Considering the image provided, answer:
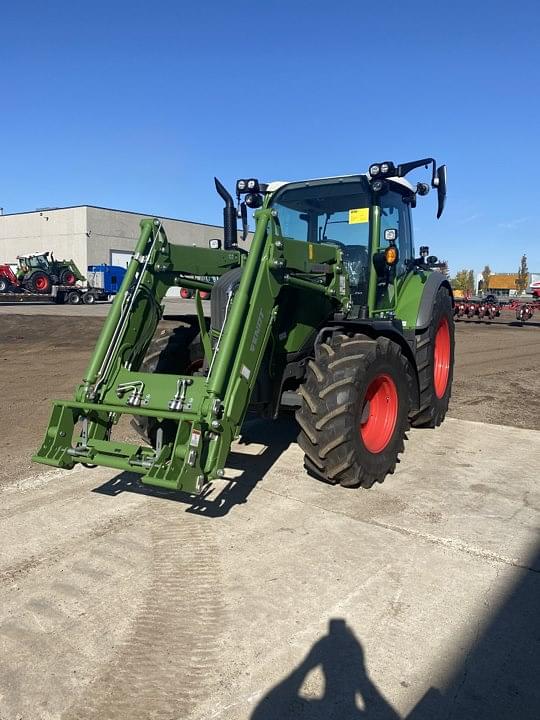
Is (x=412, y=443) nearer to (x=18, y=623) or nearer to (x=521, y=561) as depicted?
(x=521, y=561)

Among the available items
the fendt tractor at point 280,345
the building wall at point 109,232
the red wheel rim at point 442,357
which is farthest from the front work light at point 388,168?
the building wall at point 109,232

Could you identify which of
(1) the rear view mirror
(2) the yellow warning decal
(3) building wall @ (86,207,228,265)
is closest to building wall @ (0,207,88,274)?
(3) building wall @ (86,207,228,265)

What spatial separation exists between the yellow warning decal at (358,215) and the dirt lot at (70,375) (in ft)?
10.6

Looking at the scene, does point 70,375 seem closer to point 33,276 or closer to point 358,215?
point 358,215

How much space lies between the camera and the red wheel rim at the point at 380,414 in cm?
512

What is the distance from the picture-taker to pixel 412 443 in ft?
20.5

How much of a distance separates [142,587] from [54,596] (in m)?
0.47

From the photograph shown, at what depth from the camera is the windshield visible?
18.9 feet

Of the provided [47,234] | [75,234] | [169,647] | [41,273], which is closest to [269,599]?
[169,647]

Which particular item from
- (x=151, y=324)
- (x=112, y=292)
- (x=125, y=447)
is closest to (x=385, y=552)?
(x=125, y=447)

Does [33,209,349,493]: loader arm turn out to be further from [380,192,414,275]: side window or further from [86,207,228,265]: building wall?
[86,207,228,265]: building wall

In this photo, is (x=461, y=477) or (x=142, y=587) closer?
(x=142, y=587)

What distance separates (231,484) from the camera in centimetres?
490

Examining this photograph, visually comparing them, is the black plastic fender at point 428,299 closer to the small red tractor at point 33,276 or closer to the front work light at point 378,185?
the front work light at point 378,185
